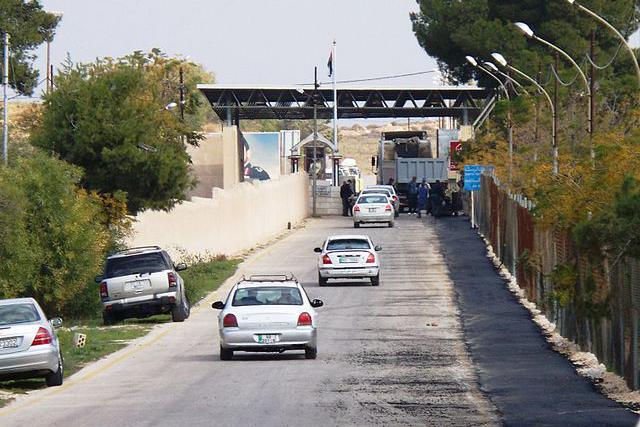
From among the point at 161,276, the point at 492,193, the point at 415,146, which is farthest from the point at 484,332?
the point at 415,146

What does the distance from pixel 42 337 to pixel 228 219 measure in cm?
3741

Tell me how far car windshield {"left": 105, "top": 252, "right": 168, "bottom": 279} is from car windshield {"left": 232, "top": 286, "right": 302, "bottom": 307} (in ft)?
25.3

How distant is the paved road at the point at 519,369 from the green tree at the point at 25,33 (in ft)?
94.7

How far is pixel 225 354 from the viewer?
26156mm

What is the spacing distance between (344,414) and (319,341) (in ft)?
40.3

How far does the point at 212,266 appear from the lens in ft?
167

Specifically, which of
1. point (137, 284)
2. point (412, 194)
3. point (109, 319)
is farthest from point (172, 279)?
point (412, 194)

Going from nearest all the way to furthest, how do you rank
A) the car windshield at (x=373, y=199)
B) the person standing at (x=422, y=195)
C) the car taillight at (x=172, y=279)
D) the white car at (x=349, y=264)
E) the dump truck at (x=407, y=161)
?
1. the car taillight at (x=172, y=279)
2. the white car at (x=349, y=264)
3. the car windshield at (x=373, y=199)
4. the person standing at (x=422, y=195)
5. the dump truck at (x=407, y=161)

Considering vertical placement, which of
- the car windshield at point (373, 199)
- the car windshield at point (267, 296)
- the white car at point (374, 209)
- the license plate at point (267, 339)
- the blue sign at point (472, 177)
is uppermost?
the blue sign at point (472, 177)

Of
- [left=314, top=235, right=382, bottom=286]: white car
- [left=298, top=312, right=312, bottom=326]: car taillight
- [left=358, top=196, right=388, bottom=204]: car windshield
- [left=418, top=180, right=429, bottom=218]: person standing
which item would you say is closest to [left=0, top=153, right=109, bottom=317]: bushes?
[left=314, top=235, right=382, bottom=286]: white car

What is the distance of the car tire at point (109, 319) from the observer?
34250mm

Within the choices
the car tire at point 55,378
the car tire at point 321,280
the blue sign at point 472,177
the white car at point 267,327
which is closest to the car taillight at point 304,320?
the white car at point 267,327

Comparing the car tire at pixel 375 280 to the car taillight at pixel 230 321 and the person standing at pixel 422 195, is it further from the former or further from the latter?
the person standing at pixel 422 195

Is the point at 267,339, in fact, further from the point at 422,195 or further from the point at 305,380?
the point at 422,195
